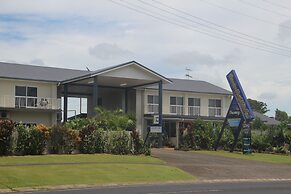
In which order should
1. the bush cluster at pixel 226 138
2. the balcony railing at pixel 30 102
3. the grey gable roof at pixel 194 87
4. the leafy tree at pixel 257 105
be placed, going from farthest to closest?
the leafy tree at pixel 257 105 < the grey gable roof at pixel 194 87 < the balcony railing at pixel 30 102 < the bush cluster at pixel 226 138

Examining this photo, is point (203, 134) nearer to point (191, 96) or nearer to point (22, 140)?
point (191, 96)

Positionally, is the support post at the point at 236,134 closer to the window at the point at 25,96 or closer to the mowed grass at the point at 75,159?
the mowed grass at the point at 75,159

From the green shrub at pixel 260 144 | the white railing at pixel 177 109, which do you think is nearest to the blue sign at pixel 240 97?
the green shrub at pixel 260 144

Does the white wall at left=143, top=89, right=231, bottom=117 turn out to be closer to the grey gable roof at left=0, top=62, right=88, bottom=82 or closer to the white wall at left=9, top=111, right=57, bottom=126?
the grey gable roof at left=0, top=62, right=88, bottom=82

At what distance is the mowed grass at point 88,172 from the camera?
19.3m

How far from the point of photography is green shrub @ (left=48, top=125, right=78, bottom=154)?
93.8 feet

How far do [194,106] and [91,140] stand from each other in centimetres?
2431

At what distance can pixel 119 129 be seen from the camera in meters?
32.7

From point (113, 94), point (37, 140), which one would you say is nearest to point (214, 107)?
point (113, 94)

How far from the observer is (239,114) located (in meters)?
41.1

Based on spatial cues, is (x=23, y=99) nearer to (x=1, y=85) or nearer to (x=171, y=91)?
(x=1, y=85)

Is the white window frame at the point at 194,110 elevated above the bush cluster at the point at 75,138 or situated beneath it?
elevated above

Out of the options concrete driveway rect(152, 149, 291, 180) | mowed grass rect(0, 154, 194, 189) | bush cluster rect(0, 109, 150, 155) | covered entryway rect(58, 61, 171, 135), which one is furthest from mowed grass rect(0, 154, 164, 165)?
covered entryway rect(58, 61, 171, 135)

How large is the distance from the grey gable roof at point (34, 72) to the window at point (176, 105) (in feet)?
32.1
